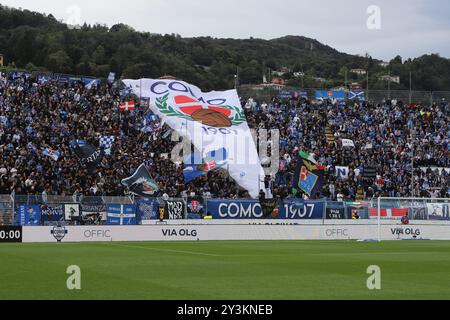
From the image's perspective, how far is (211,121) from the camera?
194 ft

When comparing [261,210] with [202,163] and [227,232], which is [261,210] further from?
[202,163]

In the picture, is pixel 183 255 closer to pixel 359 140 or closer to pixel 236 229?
pixel 236 229

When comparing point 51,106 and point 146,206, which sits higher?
point 51,106

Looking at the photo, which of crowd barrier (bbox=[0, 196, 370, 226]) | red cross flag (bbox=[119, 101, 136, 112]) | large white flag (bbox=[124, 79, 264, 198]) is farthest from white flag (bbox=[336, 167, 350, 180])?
red cross flag (bbox=[119, 101, 136, 112])

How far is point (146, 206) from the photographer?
42406mm

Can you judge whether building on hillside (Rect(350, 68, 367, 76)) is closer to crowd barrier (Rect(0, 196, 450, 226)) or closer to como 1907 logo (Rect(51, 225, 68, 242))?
crowd barrier (Rect(0, 196, 450, 226))

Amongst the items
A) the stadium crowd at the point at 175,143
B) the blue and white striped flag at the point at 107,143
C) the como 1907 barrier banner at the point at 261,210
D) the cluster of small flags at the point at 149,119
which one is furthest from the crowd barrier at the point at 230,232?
the cluster of small flags at the point at 149,119

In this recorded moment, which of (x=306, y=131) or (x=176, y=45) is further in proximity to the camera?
(x=176, y=45)

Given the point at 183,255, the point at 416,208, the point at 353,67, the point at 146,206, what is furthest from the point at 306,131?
the point at 353,67

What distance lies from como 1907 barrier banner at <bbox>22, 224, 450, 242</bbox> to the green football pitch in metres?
8.89

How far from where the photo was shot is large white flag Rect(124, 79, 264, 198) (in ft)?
176

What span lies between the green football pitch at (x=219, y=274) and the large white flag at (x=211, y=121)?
24043 millimetres
